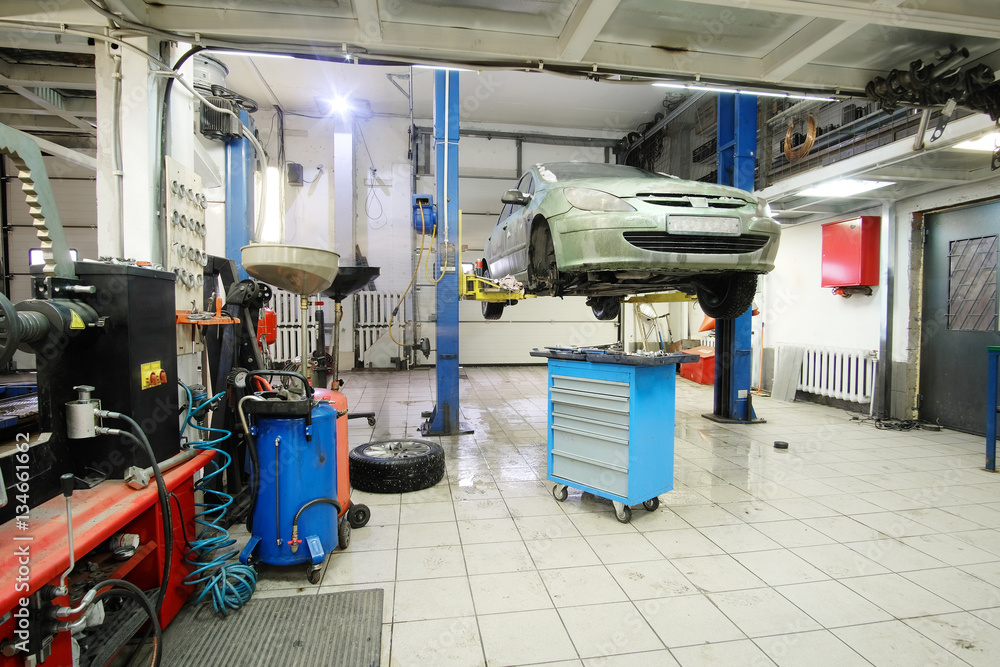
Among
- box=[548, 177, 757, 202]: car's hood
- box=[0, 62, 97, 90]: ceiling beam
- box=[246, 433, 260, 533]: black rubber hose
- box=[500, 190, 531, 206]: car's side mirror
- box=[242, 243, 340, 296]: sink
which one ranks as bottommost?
box=[246, 433, 260, 533]: black rubber hose

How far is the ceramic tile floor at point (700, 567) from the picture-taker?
1.69m

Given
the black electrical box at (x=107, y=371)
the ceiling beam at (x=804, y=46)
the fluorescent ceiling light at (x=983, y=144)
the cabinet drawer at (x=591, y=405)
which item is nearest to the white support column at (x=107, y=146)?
the black electrical box at (x=107, y=371)

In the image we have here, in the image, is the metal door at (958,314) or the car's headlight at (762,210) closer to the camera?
the car's headlight at (762,210)

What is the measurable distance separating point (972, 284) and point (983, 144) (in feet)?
5.56

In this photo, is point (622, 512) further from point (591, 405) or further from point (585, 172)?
point (585, 172)

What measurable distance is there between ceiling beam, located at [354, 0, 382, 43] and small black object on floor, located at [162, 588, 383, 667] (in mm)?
2607

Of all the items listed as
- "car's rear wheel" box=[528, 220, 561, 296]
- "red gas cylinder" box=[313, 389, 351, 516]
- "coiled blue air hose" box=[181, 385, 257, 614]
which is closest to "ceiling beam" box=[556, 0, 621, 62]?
"car's rear wheel" box=[528, 220, 561, 296]

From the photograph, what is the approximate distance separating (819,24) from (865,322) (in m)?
4.45

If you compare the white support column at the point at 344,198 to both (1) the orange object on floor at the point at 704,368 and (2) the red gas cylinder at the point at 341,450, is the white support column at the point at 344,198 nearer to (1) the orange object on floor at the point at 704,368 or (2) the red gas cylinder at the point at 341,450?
(1) the orange object on floor at the point at 704,368

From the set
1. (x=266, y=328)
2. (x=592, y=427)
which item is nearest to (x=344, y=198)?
(x=266, y=328)

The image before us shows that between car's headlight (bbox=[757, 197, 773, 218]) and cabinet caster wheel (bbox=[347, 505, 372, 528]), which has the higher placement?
car's headlight (bbox=[757, 197, 773, 218])

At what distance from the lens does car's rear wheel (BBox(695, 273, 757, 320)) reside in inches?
140

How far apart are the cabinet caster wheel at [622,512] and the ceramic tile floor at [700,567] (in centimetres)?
7

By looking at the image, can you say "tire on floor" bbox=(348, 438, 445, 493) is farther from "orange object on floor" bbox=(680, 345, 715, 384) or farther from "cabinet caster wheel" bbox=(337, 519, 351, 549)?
"orange object on floor" bbox=(680, 345, 715, 384)
